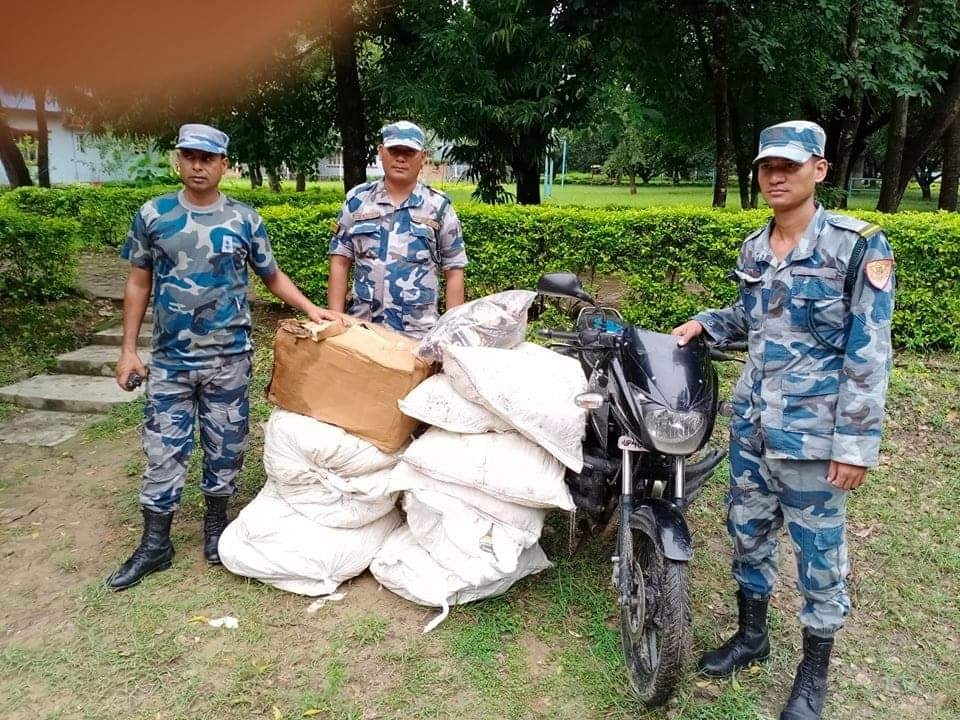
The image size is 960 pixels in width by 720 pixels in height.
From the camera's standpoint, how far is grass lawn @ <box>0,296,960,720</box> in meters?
2.36

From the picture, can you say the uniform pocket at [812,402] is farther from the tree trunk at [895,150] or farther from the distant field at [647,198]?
the distant field at [647,198]

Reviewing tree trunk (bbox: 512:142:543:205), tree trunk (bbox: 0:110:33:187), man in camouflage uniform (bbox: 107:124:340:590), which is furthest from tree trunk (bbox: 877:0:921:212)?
tree trunk (bbox: 0:110:33:187)

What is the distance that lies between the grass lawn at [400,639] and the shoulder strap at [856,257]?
1.42m

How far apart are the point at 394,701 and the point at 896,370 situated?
451cm

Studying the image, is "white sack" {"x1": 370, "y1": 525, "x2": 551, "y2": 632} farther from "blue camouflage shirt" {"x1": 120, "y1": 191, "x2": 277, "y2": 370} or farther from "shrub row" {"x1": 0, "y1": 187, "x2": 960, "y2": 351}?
"shrub row" {"x1": 0, "y1": 187, "x2": 960, "y2": 351}

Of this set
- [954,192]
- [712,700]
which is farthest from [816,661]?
[954,192]

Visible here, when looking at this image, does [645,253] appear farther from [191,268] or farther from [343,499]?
[191,268]

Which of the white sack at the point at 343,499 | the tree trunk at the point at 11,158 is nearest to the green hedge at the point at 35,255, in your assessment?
the white sack at the point at 343,499

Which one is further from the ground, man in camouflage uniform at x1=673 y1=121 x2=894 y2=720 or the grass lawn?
man in camouflage uniform at x1=673 y1=121 x2=894 y2=720

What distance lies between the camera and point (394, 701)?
2355mm

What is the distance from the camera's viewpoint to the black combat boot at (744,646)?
2504 millimetres

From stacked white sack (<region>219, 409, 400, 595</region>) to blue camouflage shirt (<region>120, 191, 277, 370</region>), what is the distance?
18.0 inches

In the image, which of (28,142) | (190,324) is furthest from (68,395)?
(28,142)

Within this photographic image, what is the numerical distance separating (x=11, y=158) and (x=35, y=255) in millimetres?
8987
